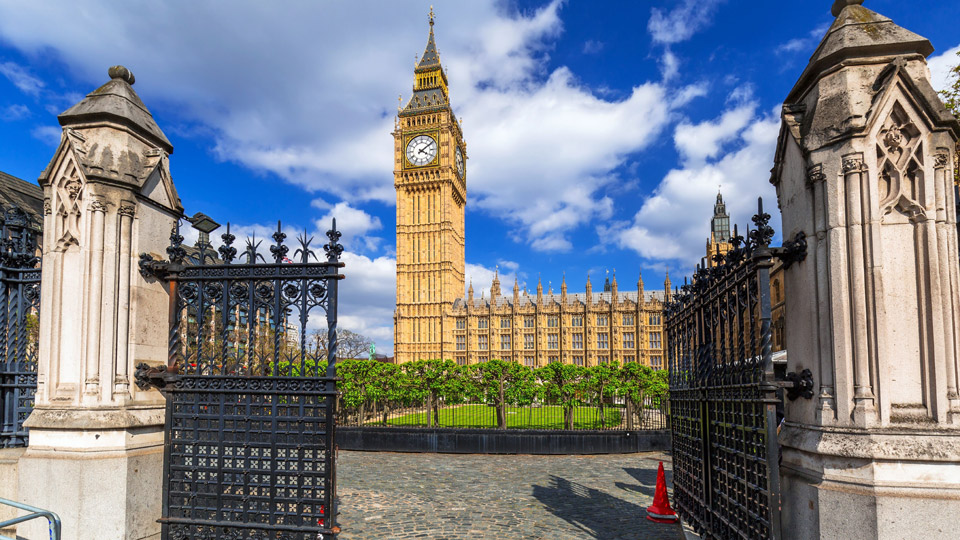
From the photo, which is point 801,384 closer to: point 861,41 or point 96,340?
point 861,41

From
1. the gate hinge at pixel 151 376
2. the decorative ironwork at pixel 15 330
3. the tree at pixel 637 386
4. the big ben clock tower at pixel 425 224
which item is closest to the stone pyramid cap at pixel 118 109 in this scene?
the decorative ironwork at pixel 15 330

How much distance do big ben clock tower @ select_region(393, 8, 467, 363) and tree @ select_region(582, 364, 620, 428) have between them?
47.1m

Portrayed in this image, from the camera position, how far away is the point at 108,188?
538 cm

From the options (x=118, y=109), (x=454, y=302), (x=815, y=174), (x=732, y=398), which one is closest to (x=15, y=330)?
(x=118, y=109)

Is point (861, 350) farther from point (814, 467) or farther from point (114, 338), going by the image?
point (114, 338)

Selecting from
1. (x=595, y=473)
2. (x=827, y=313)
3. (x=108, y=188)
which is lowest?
(x=595, y=473)

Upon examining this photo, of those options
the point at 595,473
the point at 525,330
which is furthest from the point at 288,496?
the point at 525,330

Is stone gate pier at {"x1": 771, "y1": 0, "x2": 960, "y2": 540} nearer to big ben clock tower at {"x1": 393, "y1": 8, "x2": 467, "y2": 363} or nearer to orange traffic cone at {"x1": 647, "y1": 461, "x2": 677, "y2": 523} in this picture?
orange traffic cone at {"x1": 647, "y1": 461, "x2": 677, "y2": 523}

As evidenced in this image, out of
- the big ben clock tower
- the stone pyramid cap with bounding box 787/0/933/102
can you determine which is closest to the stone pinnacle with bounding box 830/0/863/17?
the stone pyramid cap with bounding box 787/0/933/102

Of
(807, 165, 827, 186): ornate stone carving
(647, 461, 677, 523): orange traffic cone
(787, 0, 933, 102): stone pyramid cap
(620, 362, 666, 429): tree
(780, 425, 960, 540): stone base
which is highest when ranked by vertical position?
(787, 0, 933, 102): stone pyramid cap

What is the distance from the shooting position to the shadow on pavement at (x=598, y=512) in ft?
25.5

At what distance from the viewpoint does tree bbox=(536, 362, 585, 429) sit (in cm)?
1797

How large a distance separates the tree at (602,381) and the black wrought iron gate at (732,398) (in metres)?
10.2

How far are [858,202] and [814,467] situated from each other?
1.92m
